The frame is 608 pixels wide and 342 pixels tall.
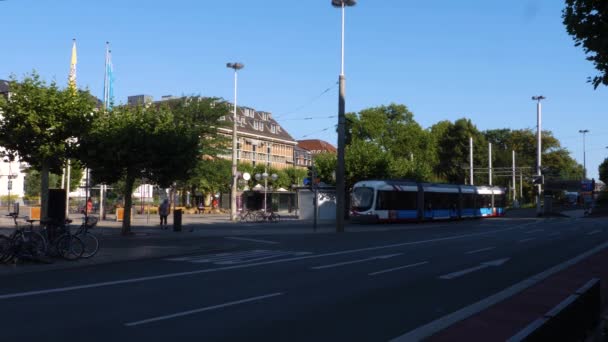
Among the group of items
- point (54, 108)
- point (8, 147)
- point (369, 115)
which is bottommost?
point (8, 147)

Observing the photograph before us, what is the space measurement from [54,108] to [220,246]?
7.79m

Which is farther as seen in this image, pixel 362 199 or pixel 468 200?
pixel 468 200

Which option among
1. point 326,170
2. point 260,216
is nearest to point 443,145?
point 326,170

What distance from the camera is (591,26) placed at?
12.0m

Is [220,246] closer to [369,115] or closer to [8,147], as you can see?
[8,147]

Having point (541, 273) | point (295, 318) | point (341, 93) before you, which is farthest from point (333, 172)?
point (295, 318)

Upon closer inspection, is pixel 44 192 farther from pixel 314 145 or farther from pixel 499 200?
pixel 314 145

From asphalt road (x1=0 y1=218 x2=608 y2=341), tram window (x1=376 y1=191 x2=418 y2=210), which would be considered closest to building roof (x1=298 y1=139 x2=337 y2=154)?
tram window (x1=376 y1=191 x2=418 y2=210)

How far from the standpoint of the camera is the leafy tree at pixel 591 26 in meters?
11.7

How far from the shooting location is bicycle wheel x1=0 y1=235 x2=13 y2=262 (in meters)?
15.2

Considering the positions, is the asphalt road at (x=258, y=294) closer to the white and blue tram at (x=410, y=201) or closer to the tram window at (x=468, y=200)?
the white and blue tram at (x=410, y=201)

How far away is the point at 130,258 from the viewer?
57.7 ft

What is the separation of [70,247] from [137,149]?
9224mm

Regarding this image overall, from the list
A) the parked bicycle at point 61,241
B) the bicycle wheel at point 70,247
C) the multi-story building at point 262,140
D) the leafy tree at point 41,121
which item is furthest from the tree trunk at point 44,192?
the multi-story building at point 262,140
